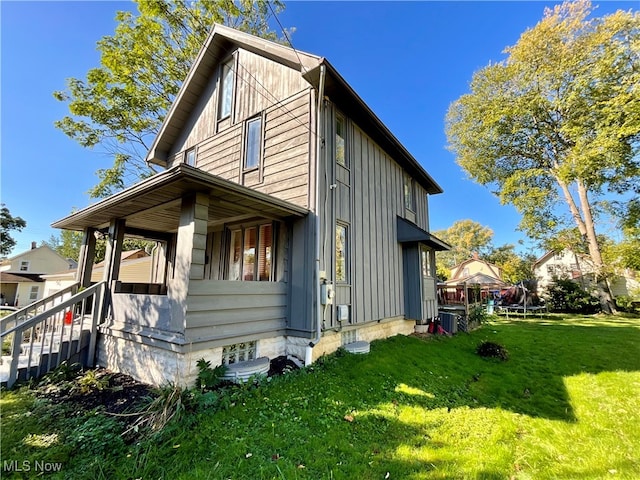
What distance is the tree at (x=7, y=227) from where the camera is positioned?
3002 centimetres

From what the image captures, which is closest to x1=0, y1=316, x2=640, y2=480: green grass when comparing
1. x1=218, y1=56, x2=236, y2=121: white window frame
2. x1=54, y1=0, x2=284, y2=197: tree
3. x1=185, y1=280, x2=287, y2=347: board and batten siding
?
x1=185, y1=280, x2=287, y2=347: board and batten siding

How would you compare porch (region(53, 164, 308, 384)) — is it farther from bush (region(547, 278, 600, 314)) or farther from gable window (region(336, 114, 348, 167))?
bush (region(547, 278, 600, 314))

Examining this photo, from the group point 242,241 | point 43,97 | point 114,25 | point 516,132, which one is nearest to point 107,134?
point 43,97

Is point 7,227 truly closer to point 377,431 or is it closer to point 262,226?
point 262,226

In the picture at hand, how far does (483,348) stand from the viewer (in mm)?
7844

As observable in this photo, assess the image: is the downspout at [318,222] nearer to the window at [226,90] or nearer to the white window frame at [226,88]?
the white window frame at [226,88]

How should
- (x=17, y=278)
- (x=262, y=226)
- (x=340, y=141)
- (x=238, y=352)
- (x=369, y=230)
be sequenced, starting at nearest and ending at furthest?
(x=238, y=352) < (x=262, y=226) < (x=340, y=141) < (x=369, y=230) < (x=17, y=278)

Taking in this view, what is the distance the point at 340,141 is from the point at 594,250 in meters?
19.3

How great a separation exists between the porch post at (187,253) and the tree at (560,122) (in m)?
20.1

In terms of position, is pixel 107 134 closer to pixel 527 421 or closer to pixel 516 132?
pixel 527 421

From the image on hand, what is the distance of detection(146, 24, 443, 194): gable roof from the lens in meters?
6.24

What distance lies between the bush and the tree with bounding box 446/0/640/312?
3.12ft

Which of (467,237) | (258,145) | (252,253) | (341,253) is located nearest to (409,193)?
(341,253)

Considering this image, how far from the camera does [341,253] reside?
22.5 feet
